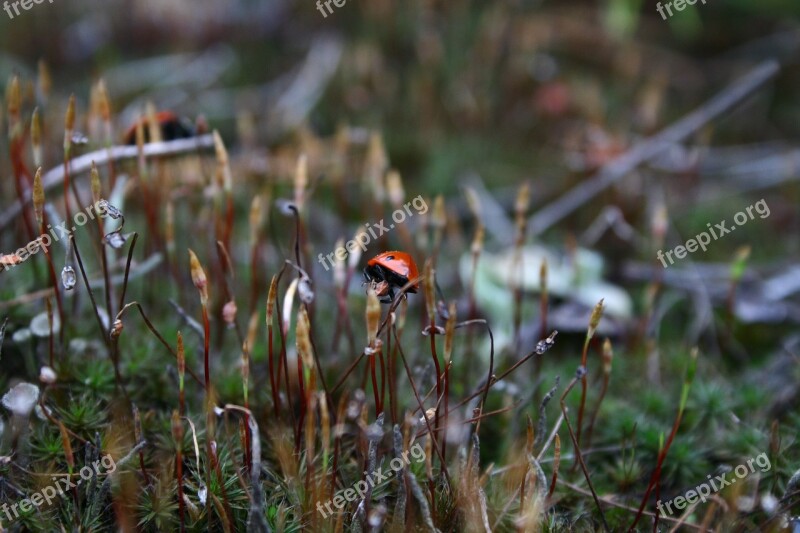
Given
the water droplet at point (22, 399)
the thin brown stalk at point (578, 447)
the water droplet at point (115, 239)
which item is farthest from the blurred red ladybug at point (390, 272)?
the water droplet at point (22, 399)

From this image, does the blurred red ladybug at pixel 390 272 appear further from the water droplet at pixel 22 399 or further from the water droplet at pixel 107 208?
the water droplet at pixel 22 399

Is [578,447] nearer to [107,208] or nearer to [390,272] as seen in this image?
[390,272]

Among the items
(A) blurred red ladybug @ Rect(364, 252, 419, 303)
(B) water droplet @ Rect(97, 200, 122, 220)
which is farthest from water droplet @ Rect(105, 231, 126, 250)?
(A) blurred red ladybug @ Rect(364, 252, 419, 303)

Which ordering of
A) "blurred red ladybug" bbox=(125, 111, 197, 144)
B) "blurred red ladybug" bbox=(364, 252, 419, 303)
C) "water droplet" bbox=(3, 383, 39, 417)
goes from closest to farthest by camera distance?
"water droplet" bbox=(3, 383, 39, 417), "blurred red ladybug" bbox=(364, 252, 419, 303), "blurred red ladybug" bbox=(125, 111, 197, 144)

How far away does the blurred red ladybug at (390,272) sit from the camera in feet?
5.55

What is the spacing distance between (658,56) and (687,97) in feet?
1.11

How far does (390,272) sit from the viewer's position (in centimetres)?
171

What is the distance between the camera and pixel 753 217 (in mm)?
3258

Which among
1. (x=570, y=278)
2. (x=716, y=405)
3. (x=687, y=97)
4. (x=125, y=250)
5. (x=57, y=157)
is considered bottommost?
(x=716, y=405)

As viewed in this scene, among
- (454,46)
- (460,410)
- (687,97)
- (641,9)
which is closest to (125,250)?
(460,410)

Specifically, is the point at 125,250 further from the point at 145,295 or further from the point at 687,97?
the point at 687,97

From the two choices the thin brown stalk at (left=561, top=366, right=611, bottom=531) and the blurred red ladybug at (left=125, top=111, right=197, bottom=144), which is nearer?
the thin brown stalk at (left=561, top=366, right=611, bottom=531)

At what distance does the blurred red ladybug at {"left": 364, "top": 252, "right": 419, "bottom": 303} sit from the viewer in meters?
1.69

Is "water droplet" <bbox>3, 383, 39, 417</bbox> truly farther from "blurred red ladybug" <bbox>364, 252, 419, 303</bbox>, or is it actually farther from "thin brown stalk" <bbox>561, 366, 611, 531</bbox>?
"thin brown stalk" <bbox>561, 366, 611, 531</bbox>
